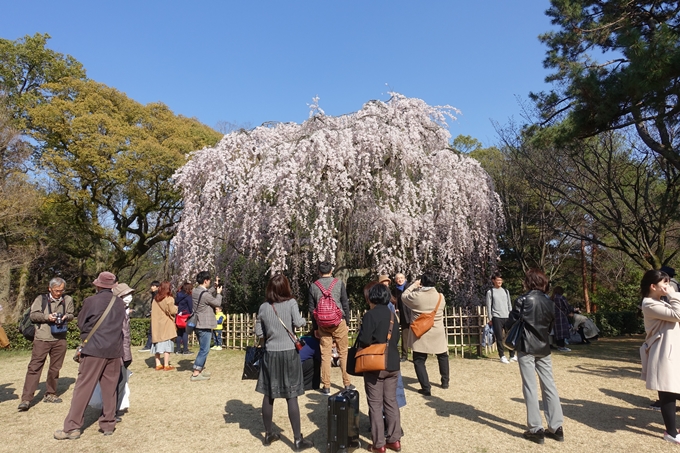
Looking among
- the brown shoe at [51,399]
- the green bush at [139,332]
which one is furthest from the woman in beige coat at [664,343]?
the green bush at [139,332]

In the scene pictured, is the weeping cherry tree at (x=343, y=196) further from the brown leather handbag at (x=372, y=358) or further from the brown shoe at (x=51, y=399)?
the brown leather handbag at (x=372, y=358)

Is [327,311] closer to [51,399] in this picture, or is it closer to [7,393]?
[51,399]

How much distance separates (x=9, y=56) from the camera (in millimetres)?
19422

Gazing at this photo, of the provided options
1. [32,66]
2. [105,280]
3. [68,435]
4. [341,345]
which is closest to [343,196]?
[341,345]

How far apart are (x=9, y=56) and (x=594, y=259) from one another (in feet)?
85.8

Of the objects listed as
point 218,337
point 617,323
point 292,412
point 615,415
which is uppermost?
point 218,337

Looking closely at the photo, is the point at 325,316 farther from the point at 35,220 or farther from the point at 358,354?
the point at 35,220

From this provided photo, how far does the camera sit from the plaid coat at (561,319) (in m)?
9.83

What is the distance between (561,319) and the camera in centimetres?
995

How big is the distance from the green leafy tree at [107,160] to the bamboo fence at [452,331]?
8.58m

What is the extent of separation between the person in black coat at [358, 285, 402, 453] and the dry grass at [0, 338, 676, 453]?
0.30 meters

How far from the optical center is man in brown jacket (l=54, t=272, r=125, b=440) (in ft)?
15.3

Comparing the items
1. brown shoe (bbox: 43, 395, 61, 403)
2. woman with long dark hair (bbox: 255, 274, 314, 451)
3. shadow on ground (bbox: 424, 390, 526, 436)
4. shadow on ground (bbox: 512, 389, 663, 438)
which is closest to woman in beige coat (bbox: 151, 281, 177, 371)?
brown shoe (bbox: 43, 395, 61, 403)

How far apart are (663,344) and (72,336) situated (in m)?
12.3
